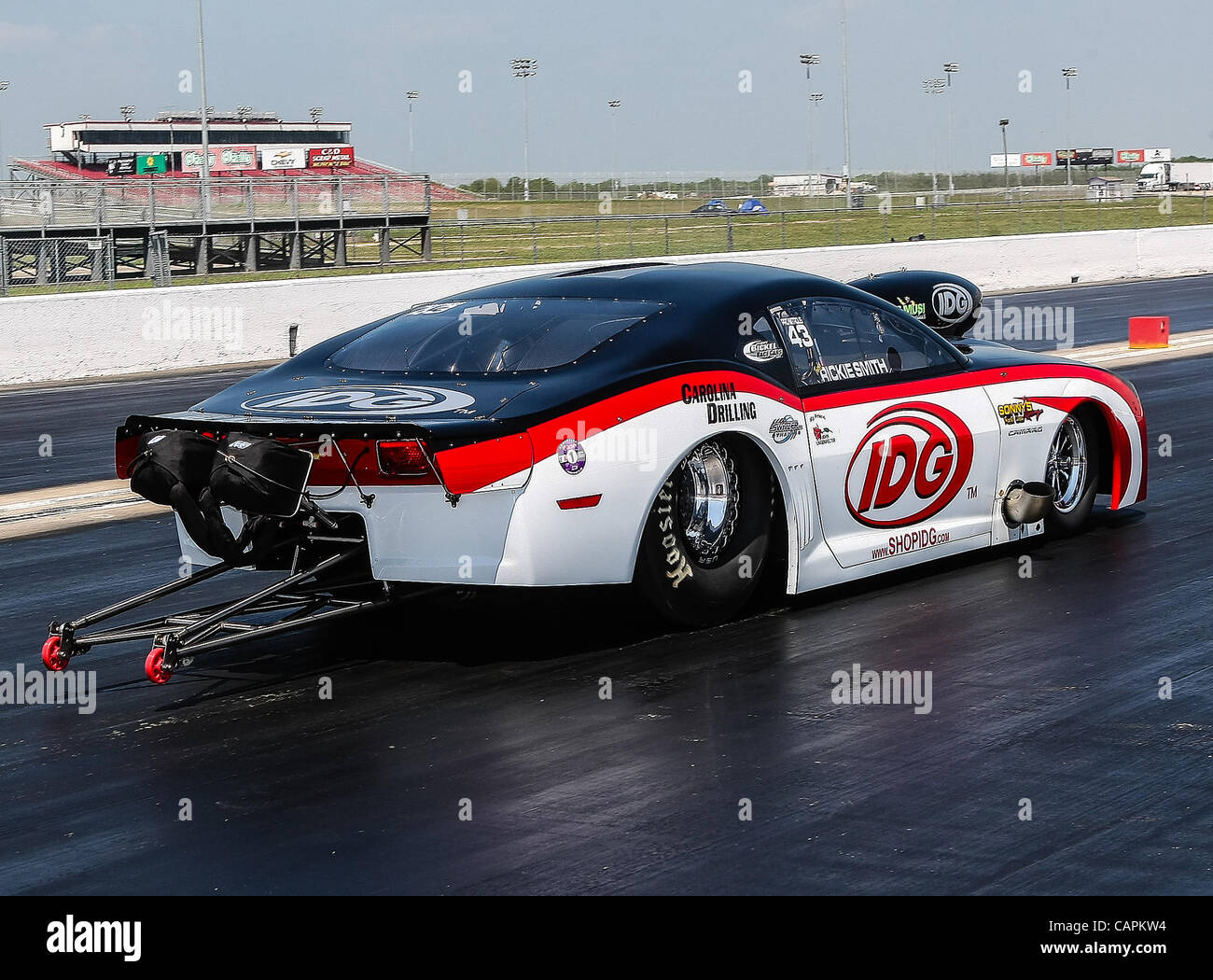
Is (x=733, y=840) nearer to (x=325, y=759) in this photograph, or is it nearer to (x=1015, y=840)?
(x=1015, y=840)

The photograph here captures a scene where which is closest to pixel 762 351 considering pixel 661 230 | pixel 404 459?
pixel 404 459

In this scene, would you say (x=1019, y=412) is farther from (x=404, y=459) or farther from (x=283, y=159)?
(x=283, y=159)

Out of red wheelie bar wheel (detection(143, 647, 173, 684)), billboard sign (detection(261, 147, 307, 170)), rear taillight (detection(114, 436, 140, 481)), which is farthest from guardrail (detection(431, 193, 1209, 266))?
billboard sign (detection(261, 147, 307, 170))

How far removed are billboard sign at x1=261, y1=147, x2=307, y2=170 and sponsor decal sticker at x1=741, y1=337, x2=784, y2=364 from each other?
340ft

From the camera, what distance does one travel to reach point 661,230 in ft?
152

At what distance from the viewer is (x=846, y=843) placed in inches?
181

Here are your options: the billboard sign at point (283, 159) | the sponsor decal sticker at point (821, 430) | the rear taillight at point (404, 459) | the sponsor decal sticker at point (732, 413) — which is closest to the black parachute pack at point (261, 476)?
the rear taillight at point (404, 459)

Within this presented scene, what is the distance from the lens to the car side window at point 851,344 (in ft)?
24.4

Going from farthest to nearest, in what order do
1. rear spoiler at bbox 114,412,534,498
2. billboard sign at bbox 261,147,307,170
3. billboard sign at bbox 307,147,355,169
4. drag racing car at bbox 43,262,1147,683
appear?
billboard sign at bbox 261,147,307,170
billboard sign at bbox 307,147,355,169
drag racing car at bbox 43,262,1147,683
rear spoiler at bbox 114,412,534,498

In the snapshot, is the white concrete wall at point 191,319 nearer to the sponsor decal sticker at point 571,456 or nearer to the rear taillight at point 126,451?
the rear taillight at point 126,451

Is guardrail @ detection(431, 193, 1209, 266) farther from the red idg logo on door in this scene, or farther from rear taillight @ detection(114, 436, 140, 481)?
rear taillight @ detection(114, 436, 140, 481)

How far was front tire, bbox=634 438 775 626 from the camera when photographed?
22.2ft
